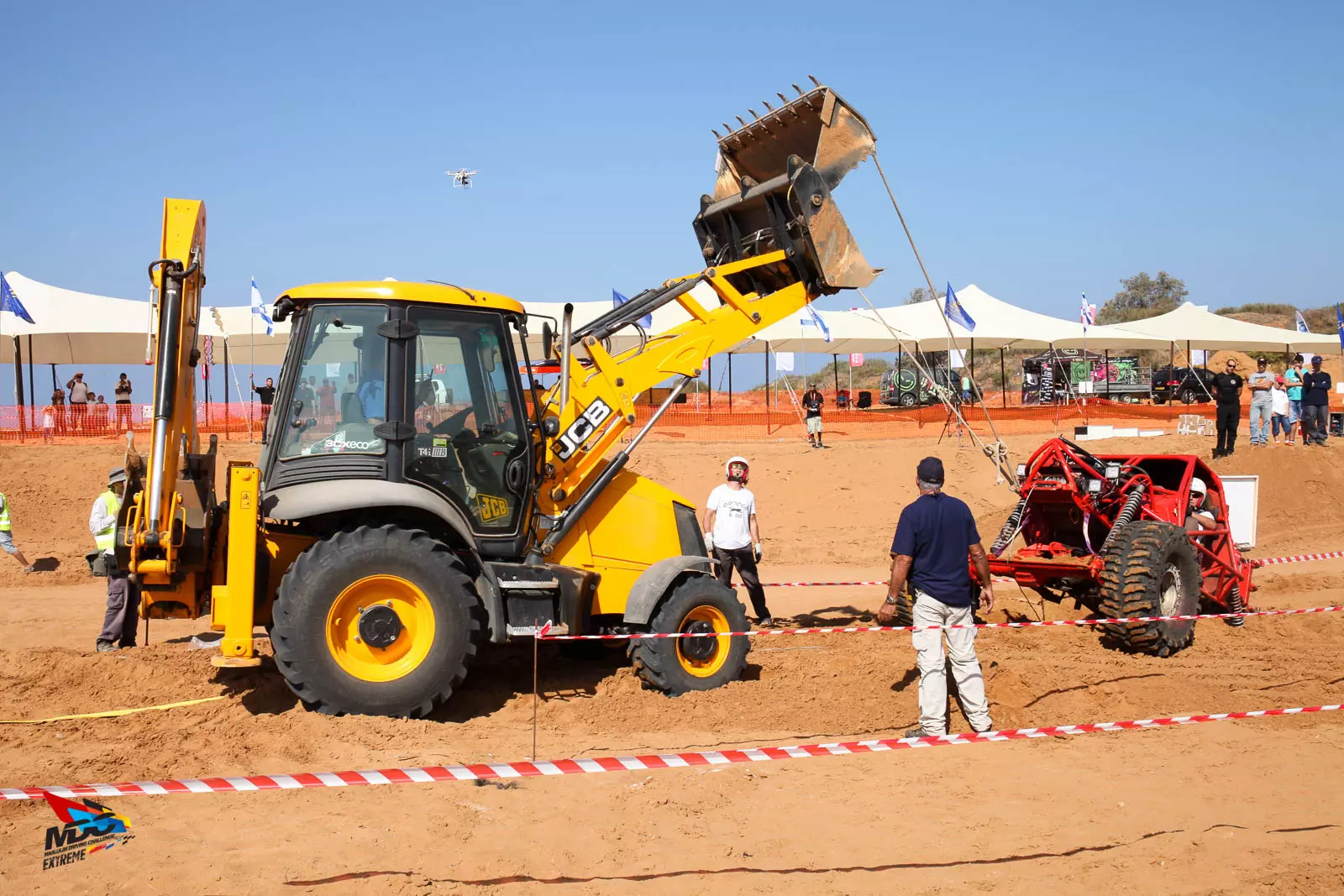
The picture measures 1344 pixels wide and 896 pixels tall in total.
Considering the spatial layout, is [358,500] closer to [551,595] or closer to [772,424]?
[551,595]

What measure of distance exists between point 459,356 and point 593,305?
2238cm

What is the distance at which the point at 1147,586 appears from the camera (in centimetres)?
939

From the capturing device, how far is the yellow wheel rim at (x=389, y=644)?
684 centimetres

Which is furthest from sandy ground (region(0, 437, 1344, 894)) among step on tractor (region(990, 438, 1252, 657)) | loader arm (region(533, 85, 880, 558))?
loader arm (region(533, 85, 880, 558))

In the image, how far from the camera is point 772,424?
2864 centimetres

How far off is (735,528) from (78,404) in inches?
770

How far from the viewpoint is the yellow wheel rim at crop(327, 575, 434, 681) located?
6.84 m

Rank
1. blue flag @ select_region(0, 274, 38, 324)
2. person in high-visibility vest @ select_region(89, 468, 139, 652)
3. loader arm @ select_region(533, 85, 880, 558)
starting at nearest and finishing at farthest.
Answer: loader arm @ select_region(533, 85, 880, 558), person in high-visibility vest @ select_region(89, 468, 139, 652), blue flag @ select_region(0, 274, 38, 324)

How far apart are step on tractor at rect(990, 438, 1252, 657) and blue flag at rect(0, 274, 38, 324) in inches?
846

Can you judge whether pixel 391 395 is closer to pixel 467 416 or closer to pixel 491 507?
pixel 467 416

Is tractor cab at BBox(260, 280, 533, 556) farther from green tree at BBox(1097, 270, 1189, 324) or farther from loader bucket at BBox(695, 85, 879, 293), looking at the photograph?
green tree at BBox(1097, 270, 1189, 324)

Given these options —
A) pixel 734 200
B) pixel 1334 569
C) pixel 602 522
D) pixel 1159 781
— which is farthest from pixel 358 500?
pixel 1334 569

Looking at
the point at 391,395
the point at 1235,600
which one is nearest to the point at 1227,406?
the point at 1235,600

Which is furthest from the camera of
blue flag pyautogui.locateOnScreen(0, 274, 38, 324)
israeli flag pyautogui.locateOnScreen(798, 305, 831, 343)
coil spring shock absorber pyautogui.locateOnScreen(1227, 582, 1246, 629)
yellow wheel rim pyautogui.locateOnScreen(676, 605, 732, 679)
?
israeli flag pyautogui.locateOnScreen(798, 305, 831, 343)
